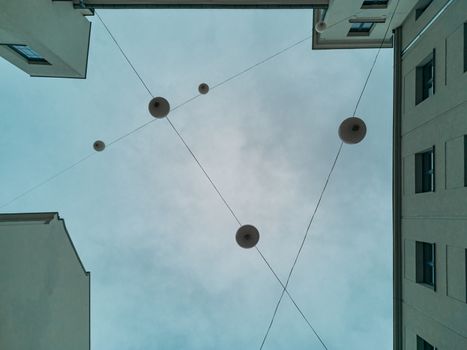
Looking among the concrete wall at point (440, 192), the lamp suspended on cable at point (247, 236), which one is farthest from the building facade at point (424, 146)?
the lamp suspended on cable at point (247, 236)

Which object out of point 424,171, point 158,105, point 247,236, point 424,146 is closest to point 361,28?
point 424,146

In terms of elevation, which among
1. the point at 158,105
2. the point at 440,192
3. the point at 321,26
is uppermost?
the point at 321,26

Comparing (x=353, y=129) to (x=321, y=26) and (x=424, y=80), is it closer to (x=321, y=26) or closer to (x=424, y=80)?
(x=321, y=26)

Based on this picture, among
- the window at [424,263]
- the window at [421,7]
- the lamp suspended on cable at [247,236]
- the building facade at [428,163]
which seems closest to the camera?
the lamp suspended on cable at [247,236]

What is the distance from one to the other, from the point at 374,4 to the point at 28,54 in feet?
57.7

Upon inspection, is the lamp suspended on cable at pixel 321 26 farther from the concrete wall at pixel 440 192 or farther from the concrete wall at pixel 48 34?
the concrete wall at pixel 48 34

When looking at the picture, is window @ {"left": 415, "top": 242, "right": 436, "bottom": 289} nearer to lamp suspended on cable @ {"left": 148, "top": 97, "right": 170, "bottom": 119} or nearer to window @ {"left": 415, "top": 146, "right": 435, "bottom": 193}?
window @ {"left": 415, "top": 146, "right": 435, "bottom": 193}

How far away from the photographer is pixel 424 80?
549 inches

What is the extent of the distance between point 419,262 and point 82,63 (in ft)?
63.6

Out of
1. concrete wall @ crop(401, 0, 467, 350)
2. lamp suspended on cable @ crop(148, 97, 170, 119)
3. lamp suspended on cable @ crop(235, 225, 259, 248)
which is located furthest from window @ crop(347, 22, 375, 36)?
lamp suspended on cable @ crop(235, 225, 259, 248)

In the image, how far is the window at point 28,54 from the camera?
1627cm

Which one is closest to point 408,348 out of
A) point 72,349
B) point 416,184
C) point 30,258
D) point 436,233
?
point 436,233

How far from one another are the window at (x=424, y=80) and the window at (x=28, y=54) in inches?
691

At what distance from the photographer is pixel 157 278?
118 feet
